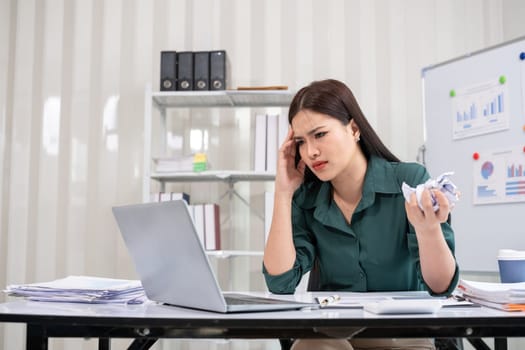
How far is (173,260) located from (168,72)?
2090 millimetres

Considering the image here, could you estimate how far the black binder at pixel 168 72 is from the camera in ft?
9.79

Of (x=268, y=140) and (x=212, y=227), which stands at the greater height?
(x=268, y=140)

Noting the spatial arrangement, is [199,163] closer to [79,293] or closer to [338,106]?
[338,106]

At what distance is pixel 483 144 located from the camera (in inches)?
105

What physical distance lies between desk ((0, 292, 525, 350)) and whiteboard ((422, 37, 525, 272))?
5.56 feet

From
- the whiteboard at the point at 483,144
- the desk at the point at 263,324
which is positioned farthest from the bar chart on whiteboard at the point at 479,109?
the desk at the point at 263,324

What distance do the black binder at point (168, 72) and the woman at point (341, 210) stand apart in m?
1.42

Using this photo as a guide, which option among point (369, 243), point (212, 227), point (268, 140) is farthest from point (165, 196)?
point (369, 243)

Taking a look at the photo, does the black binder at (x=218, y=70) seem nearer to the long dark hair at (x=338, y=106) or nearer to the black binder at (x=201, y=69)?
the black binder at (x=201, y=69)

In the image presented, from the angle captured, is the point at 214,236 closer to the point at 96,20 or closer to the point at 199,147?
the point at 199,147

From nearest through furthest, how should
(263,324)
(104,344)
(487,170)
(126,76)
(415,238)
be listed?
(263,324) → (104,344) → (415,238) → (487,170) → (126,76)

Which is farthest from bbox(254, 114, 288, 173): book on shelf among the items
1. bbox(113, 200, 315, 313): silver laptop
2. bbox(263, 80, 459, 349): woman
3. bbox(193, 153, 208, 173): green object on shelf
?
bbox(113, 200, 315, 313): silver laptop

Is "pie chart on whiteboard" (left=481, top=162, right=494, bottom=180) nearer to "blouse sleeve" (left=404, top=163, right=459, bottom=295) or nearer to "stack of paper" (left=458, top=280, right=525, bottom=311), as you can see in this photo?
"blouse sleeve" (left=404, top=163, right=459, bottom=295)

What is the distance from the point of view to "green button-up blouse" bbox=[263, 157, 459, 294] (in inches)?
61.2
